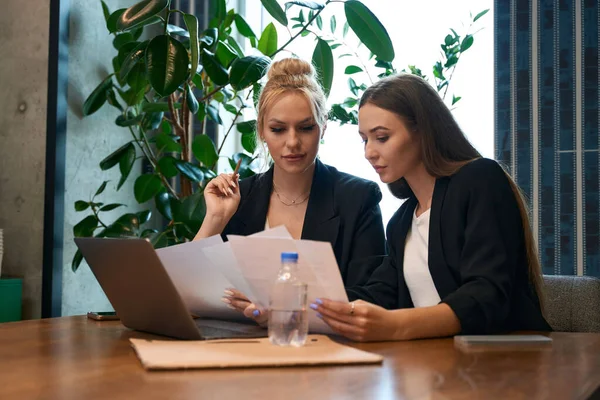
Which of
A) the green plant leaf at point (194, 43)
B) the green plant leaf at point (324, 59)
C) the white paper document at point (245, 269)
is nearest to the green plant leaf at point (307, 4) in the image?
the green plant leaf at point (324, 59)

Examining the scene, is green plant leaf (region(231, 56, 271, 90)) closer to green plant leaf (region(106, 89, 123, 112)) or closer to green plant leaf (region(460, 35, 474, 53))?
green plant leaf (region(106, 89, 123, 112))

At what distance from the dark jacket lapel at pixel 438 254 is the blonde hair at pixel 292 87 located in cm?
54

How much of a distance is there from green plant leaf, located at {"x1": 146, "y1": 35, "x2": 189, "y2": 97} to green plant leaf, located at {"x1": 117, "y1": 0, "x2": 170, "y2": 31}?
4.3 inches

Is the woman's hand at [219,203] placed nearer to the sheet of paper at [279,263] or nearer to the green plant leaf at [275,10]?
the sheet of paper at [279,263]

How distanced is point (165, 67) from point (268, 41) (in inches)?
26.3

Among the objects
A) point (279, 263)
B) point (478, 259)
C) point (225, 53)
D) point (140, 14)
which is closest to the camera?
point (279, 263)

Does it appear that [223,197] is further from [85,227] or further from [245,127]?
[85,227]

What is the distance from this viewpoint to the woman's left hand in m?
1.31

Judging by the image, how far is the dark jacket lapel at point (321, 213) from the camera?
2.07 meters

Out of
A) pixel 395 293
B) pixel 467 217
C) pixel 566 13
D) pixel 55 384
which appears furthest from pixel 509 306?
pixel 566 13

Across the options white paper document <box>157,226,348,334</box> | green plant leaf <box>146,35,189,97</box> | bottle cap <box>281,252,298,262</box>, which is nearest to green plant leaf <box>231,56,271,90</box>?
green plant leaf <box>146,35,189,97</box>

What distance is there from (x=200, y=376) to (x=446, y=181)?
912 millimetres

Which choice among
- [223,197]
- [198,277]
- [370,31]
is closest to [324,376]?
[198,277]

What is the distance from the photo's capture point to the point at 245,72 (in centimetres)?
310
